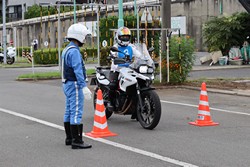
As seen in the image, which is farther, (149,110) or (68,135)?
(149,110)

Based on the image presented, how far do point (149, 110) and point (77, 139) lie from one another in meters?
2.00

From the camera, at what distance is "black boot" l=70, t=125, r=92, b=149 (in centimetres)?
875

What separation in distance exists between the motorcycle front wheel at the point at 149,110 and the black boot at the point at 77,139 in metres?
1.77

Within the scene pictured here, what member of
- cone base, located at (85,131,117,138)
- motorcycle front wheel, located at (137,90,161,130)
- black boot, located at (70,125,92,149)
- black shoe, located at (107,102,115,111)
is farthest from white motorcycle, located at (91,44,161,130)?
black boot, located at (70,125,92,149)

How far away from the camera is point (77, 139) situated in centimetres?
881

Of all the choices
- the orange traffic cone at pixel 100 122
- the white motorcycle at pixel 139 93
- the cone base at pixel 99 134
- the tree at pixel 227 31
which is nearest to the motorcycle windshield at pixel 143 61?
the white motorcycle at pixel 139 93

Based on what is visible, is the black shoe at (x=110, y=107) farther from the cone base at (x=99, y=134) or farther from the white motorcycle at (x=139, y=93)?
the cone base at (x=99, y=134)

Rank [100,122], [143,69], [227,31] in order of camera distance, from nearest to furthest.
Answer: [100,122] < [143,69] < [227,31]

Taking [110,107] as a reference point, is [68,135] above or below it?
below

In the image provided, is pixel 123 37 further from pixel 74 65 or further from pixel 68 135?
pixel 68 135

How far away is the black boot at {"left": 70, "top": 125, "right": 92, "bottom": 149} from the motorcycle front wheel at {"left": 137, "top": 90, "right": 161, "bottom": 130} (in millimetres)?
1768

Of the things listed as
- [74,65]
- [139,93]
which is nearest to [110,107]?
[139,93]

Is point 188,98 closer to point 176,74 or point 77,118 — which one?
point 176,74

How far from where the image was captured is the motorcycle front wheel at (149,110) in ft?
33.1
